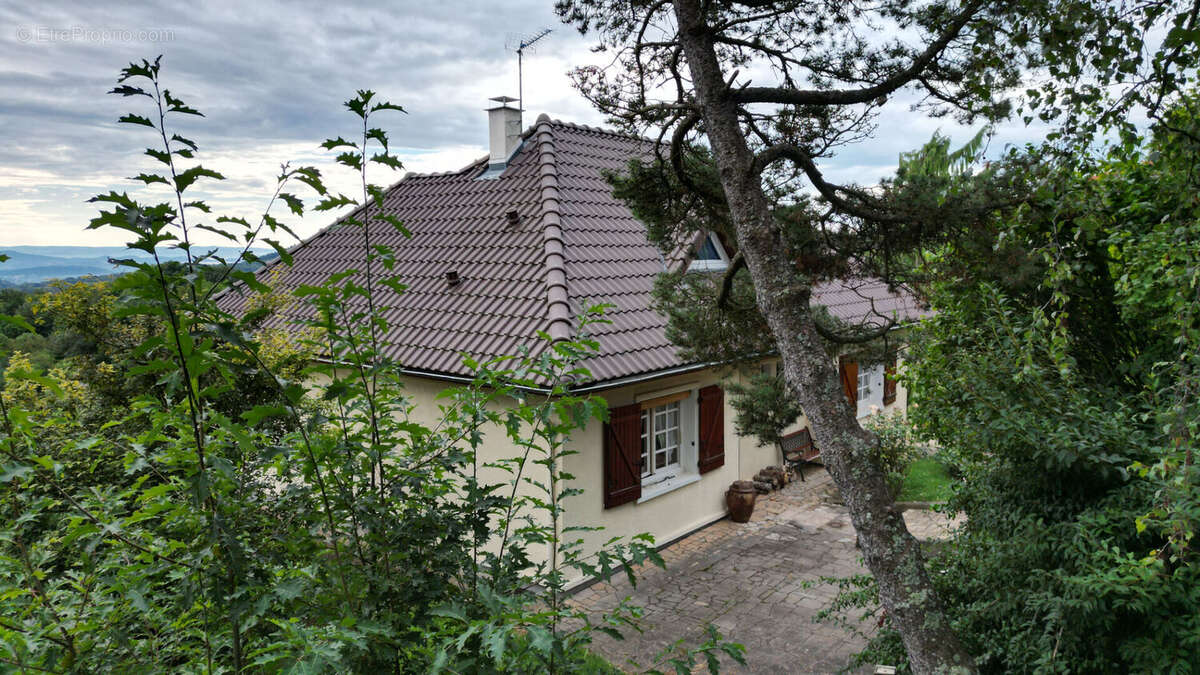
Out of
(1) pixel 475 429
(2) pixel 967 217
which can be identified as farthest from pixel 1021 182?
(1) pixel 475 429

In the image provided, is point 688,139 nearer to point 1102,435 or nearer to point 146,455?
point 1102,435

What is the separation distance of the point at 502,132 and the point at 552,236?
3.56 metres

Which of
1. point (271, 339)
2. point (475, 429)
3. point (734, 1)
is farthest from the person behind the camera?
point (271, 339)

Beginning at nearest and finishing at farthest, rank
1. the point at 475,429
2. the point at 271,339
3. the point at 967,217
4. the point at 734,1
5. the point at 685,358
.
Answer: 1. the point at 475,429
2. the point at 967,217
3. the point at 734,1
4. the point at 685,358
5. the point at 271,339

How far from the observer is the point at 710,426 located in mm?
9859

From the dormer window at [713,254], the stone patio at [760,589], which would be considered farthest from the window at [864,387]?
the dormer window at [713,254]

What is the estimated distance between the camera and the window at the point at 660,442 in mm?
9258

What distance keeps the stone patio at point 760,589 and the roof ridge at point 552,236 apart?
3.03m

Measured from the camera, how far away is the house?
812 cm

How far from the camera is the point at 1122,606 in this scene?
11.7ft

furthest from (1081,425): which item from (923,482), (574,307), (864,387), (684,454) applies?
(864,387)

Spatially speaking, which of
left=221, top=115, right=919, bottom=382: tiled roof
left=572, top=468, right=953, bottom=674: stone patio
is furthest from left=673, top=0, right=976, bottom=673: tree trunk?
left=221, top=115, right=919, bottom=382: tiled roof

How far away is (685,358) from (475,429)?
14.4ft

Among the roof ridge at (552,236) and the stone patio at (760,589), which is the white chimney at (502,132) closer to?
the roof ridge at (552,236)
